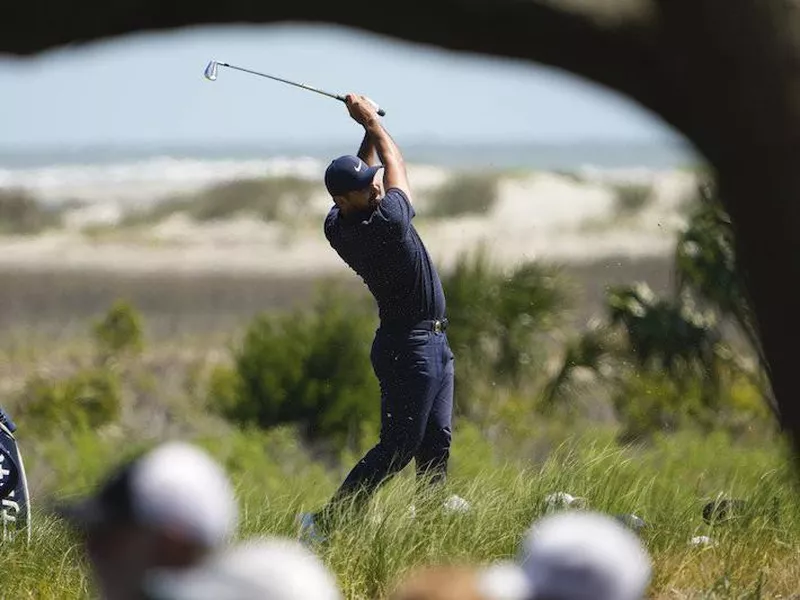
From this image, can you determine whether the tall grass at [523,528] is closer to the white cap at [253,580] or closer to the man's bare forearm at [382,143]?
the man's bare forearm at [382,143]

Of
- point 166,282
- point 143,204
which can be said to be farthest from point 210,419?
point 143,204

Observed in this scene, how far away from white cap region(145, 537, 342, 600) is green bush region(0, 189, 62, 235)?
5922 cm

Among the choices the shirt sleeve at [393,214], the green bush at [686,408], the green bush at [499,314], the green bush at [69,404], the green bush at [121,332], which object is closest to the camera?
the shirt sleeve at [393,214]

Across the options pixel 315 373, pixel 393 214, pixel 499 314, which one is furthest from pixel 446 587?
pixel 315 373

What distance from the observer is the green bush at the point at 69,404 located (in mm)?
25328

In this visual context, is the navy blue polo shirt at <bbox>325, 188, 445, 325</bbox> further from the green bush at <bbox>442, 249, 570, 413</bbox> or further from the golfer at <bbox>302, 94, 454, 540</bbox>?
the green bush at <bbox>442, 249, 570, 413</bbox>

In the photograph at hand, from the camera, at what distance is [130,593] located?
3160 millimetres

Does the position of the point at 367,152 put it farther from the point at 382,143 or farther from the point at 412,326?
the point at 412,326

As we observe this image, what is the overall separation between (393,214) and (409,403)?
2.38 feet

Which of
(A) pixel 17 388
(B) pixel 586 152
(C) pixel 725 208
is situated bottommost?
(B) pixel 586 152

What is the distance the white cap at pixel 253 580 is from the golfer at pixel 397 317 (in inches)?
160

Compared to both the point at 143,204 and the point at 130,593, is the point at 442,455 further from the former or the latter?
the point at 143,204

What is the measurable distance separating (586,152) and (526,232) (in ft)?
221

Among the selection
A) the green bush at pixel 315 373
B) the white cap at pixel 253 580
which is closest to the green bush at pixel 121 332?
the green bush at pixel 315 373
